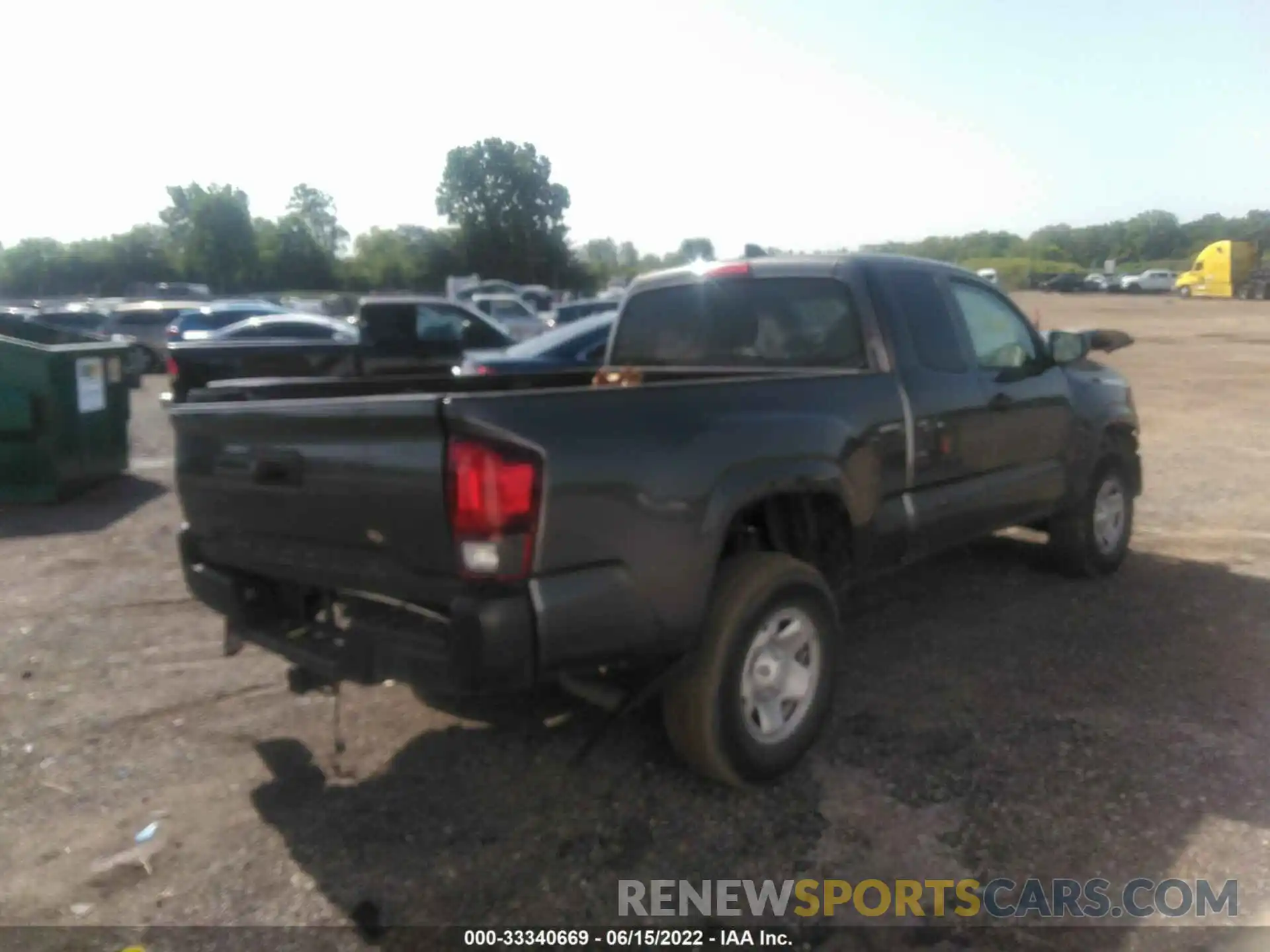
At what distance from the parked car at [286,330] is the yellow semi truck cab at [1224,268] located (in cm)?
4848

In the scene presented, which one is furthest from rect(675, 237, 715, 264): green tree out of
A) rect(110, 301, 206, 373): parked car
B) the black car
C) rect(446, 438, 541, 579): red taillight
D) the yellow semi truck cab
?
the black car

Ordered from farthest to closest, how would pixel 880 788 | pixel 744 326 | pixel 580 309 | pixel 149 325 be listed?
pixel 149 325
pixel 580 309
pixel 744 326
pixel 880 788

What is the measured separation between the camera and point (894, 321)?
16.2ft

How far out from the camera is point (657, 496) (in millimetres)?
3525

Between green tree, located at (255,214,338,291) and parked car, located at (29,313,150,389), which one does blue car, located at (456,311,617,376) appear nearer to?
parked car, located at (29,313,150,389)

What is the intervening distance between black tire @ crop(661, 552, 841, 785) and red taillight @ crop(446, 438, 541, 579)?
2.65ft

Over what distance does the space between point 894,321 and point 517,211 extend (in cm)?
8003

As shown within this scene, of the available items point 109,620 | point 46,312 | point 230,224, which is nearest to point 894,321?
point 109,620

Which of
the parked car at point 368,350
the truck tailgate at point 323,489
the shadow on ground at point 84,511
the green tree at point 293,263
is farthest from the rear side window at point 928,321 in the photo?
the green tree at point 293,263

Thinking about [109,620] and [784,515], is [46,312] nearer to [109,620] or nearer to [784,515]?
[109,620]

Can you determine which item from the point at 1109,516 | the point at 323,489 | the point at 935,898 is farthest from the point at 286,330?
the point at 935,898

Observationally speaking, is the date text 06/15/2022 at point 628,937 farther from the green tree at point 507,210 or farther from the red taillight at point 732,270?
the green tree at point 507,210

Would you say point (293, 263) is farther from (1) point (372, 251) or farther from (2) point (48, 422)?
(2) point (48, 422)

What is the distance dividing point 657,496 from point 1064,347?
11.2 ft
